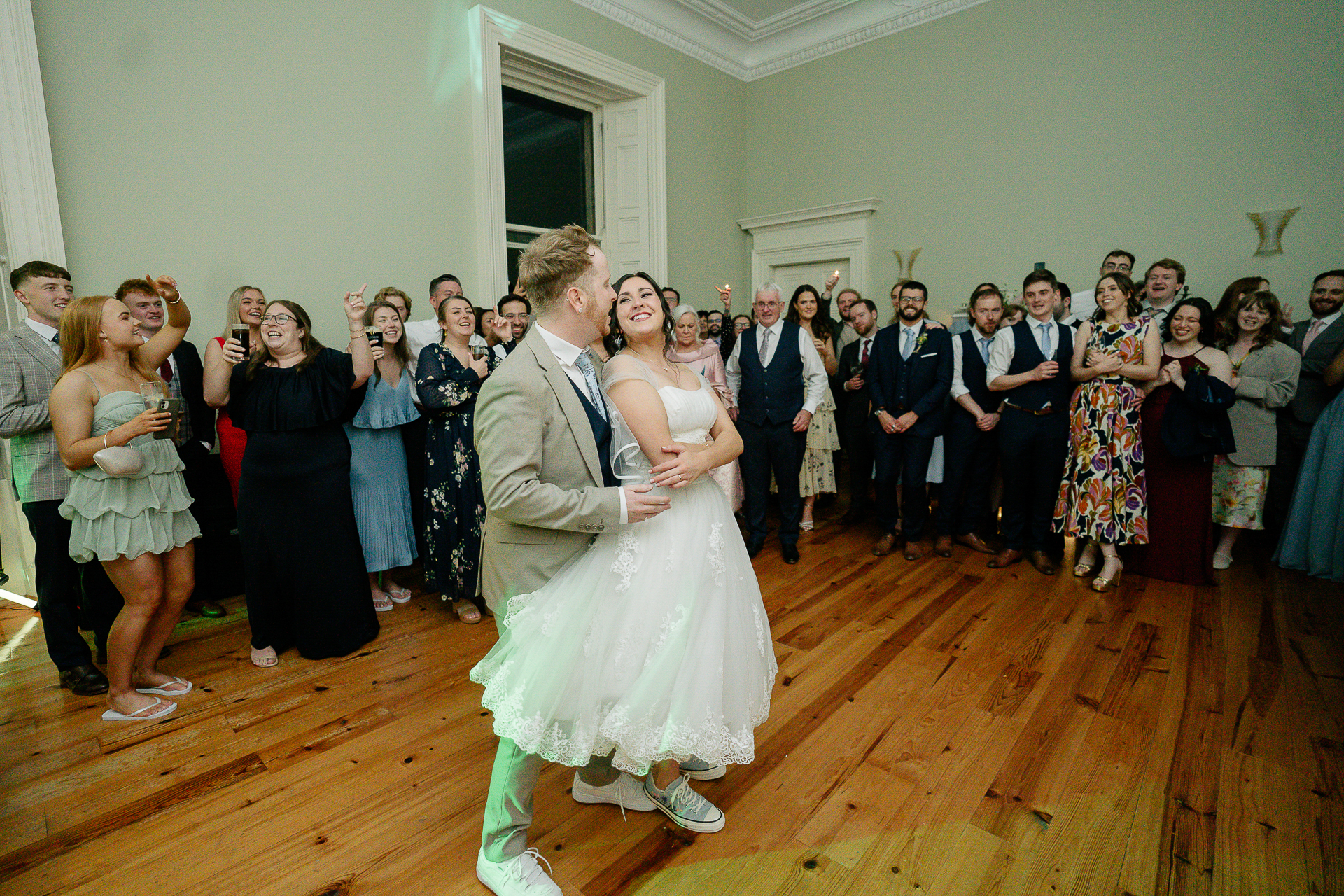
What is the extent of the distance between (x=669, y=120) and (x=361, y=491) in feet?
15.5

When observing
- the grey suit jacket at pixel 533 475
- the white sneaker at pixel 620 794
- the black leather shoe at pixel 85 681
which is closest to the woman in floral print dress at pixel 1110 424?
the white sneaker at pixel 620 794

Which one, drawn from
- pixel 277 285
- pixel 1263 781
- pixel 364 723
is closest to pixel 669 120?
pixel 277 285

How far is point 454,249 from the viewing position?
186 inches

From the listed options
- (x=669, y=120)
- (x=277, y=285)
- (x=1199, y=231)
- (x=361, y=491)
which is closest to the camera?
(x=361, y=491)

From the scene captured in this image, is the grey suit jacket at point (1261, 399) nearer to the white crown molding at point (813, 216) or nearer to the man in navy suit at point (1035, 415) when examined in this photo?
the man in navy suit at point (1035, 415)

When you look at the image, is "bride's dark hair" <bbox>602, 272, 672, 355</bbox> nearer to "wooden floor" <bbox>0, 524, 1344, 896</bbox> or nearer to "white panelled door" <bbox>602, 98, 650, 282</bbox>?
"wooden floor" <bbox>0, 524, 1344, 896</bbox>

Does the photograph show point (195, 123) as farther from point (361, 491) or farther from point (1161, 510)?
point (1161, 510)

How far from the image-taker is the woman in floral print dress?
3.41 m

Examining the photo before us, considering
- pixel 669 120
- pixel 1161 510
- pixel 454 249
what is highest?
pixel 669 120

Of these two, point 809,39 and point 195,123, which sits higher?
point 809,39

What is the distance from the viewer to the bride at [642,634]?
55.5 inches

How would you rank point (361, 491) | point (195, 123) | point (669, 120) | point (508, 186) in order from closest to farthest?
1. point (361, 491)
2. point (195, 123)
3. point (508, 186)
4. point (669, 120)

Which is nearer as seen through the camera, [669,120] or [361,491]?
[361,491]

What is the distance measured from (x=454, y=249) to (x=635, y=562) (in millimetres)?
3980
